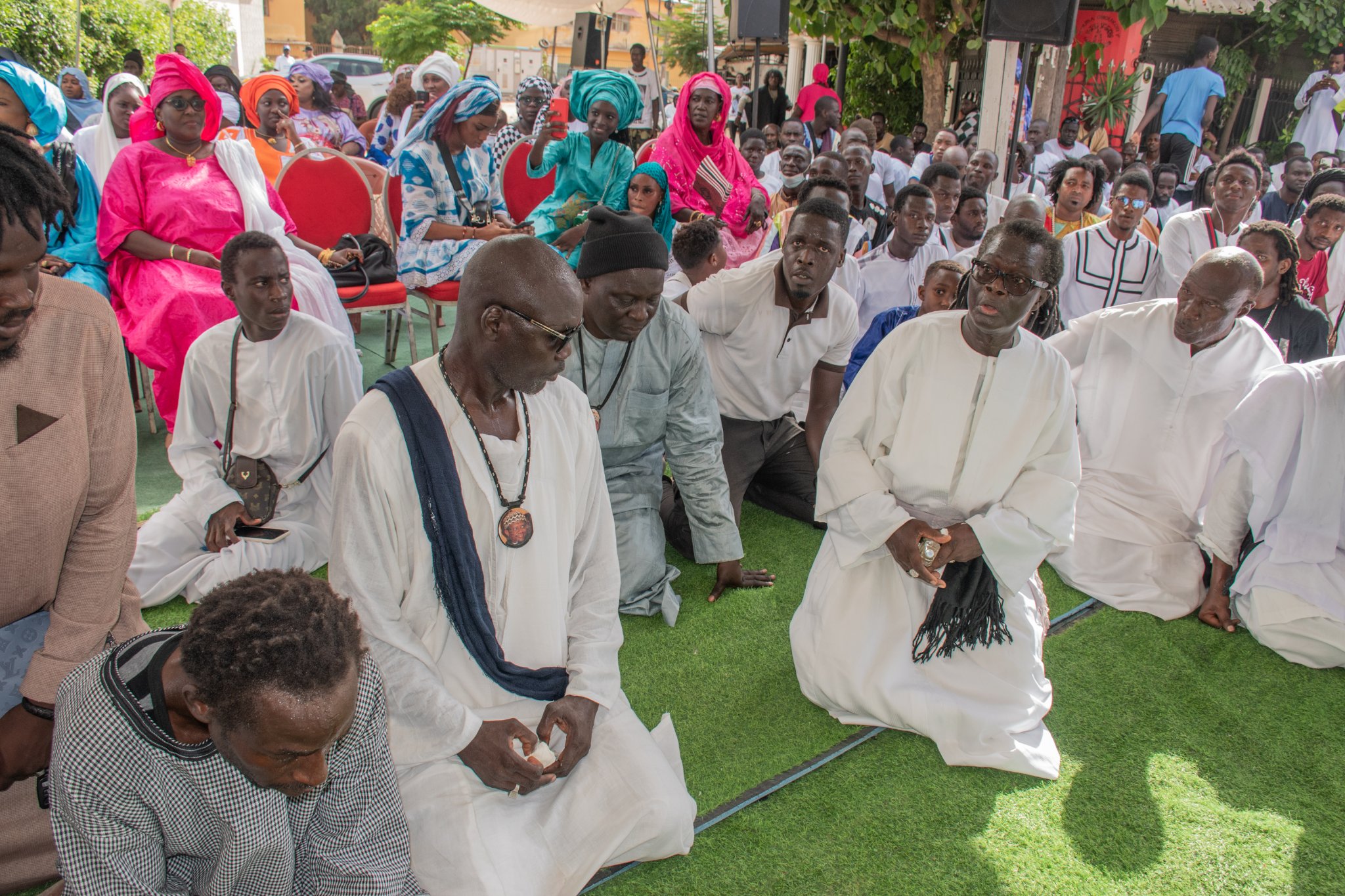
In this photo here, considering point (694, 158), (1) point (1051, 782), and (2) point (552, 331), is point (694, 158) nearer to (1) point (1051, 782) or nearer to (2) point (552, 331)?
(2) point (552, 331)

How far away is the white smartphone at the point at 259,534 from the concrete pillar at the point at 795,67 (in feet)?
70.6

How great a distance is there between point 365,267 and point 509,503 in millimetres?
3830

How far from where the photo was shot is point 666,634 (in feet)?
10.9

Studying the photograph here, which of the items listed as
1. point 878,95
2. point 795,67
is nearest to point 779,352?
point 878,95

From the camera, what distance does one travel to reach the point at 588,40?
36.8 feet

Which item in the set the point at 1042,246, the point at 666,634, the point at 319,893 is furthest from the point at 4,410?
the point at 1042,246

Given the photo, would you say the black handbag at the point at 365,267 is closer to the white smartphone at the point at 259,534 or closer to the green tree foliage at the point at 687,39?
the white smartphone at the point at 259,534

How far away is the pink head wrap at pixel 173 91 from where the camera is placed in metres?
4.19

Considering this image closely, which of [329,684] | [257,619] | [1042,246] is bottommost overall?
[329,684]

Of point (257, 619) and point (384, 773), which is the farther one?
Result: point (384, 773)

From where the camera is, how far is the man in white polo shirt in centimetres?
382

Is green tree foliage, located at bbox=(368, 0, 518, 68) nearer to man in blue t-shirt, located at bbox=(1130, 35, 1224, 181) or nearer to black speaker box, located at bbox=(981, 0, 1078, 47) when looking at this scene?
man in blue t-shirt, located at bbox=(1130, 35, 1224, 181)

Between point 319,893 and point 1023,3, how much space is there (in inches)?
274

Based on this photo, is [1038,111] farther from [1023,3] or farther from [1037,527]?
[1037,527]
